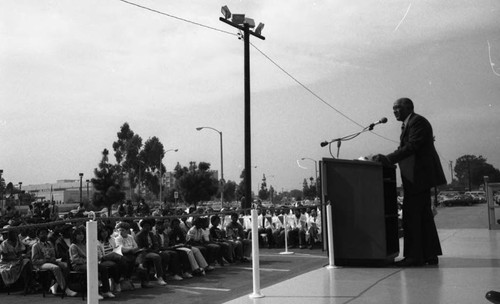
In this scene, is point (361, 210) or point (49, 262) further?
point (49, 262)

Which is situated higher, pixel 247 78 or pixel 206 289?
pixel 247 78

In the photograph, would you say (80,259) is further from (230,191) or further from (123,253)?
(230,191)

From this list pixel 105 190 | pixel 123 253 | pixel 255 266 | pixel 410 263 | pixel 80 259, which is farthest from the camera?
pixel 105 190

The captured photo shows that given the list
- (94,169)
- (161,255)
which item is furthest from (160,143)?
(161,255)

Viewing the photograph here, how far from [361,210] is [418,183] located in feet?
2.53

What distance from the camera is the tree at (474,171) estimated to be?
339ft

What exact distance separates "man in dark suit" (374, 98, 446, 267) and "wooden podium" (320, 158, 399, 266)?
0.27 metres

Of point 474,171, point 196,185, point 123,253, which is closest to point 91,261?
point 123,253

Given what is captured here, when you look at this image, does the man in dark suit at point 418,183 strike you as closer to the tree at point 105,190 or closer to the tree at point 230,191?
the tree at point 105,190

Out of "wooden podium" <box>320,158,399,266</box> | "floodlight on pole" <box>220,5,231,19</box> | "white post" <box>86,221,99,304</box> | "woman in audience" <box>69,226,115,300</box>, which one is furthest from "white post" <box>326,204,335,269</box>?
"floodlight on pole" <box>220,5,231,19</box>

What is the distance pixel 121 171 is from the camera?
263ft

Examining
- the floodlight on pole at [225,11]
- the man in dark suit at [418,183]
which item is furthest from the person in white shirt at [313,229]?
the man in dark suit at [418,183]

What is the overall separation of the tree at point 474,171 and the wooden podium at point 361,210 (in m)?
99.8

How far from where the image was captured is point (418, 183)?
5969 millimetres
